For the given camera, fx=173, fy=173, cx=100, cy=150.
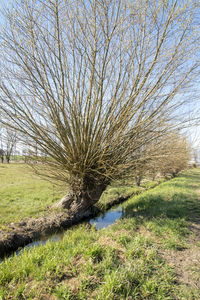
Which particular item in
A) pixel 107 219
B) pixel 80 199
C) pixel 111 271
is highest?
pixel 80 199

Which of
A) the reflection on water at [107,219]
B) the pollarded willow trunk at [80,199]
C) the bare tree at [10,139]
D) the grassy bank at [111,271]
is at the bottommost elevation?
the reflection on water at [107,219]

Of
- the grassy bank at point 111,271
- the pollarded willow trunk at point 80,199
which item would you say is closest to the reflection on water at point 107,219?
the pollarded willow trunk at point 80,199

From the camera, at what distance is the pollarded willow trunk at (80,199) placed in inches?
193

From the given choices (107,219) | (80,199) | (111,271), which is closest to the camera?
(111,271)

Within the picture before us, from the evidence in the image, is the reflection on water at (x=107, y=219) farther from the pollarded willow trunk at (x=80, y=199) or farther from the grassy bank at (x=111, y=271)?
the grassy bank at (x=111, y=271)

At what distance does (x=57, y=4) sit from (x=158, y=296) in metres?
4.61

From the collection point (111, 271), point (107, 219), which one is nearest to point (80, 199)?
point (107, 219)

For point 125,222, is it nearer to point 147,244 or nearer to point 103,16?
point 147,244

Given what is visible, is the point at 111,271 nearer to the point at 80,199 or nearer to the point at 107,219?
the point at 80,199

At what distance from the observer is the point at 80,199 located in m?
5.07

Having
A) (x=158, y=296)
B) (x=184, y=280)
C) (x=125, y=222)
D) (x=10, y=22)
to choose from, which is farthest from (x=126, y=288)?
(x=10, y=22)

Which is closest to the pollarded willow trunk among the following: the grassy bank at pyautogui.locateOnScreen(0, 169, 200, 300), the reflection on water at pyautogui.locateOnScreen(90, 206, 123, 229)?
the reflection on water at pyautogui.locateOnScreen(90, 206, 123, 229)

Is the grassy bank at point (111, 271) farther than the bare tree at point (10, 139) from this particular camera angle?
No

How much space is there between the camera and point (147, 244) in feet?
9.59
